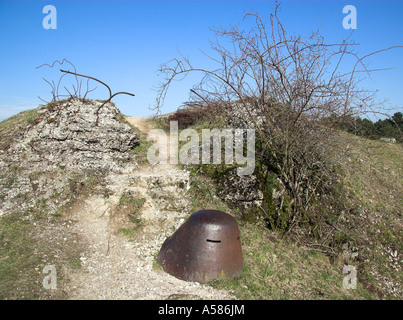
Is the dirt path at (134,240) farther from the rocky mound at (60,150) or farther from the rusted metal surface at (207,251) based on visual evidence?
the rocky mound at (60,150)

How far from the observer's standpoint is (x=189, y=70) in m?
6.02

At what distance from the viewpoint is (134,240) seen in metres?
5.42

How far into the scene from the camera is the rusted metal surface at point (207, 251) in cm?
427

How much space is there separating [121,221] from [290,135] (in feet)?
12.7

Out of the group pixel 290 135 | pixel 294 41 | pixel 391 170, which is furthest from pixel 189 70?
pixel 391 170
